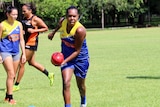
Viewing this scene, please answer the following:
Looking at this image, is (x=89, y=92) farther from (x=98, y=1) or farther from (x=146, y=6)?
(x=146, y=6)

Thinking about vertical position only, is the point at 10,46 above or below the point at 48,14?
above

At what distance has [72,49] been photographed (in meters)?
7.52

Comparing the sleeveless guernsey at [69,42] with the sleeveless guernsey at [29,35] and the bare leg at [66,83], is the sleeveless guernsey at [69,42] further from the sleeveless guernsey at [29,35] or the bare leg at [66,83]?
the sleeveless guernsey at [29,35]

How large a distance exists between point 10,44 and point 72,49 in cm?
216

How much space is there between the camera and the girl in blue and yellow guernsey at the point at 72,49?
287 inches

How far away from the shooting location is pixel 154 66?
15.1 m

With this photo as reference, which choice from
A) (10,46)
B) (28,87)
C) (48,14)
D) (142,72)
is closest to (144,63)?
(142,72)

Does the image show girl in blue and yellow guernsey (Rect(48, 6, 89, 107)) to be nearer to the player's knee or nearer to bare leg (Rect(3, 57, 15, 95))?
the player's knee

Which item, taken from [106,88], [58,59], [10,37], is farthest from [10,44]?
[106,88]

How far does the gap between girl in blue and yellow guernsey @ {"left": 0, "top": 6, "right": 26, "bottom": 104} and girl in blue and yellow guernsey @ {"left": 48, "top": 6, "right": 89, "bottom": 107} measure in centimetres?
164

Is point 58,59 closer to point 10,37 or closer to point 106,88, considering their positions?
point 10,37

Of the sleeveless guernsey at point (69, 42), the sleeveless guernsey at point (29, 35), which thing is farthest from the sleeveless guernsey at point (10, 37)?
the sleeveless guernsey at point (69, 42)

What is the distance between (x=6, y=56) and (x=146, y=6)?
68552 mm

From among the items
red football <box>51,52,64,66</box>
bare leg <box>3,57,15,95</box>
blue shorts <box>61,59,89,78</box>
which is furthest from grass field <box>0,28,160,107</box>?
red football <box>51,52,64,66</box>
